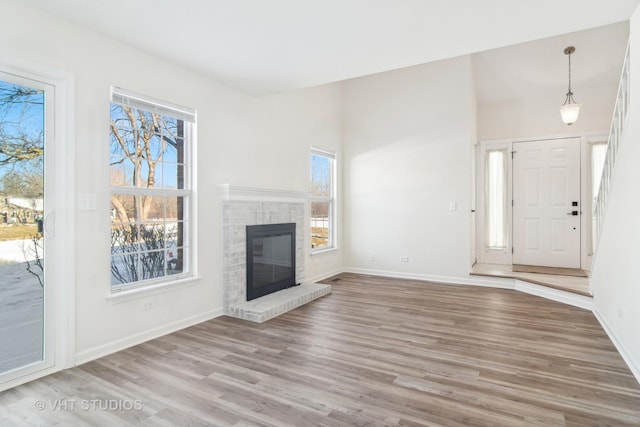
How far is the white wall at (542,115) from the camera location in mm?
5543

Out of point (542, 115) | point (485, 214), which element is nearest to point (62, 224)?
point (485, 214)

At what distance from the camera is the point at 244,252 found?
4.19m

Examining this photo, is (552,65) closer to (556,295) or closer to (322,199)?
(556,295)

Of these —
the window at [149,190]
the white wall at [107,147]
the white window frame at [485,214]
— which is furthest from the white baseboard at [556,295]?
the window at [149,190]

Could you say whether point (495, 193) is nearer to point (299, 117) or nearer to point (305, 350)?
point (299, 117)

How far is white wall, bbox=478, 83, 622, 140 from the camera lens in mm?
5543

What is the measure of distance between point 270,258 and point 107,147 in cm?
229

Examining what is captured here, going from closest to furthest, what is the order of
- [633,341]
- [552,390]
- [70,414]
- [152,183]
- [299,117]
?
[70,414]
[552,390]
[633,341]
[152,183]
[299,117]

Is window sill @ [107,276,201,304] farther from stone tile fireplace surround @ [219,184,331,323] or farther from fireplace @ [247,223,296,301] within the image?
fireplace @ [247,223,296,301]

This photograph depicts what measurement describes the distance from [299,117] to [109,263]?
10.9 feet

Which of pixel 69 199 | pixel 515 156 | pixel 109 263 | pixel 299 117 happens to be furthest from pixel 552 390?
pixel 515 156

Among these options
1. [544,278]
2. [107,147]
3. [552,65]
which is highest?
[552,65]

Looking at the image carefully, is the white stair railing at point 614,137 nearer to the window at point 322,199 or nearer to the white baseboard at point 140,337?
the window at point 322,199

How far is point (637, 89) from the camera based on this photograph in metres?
2.76
